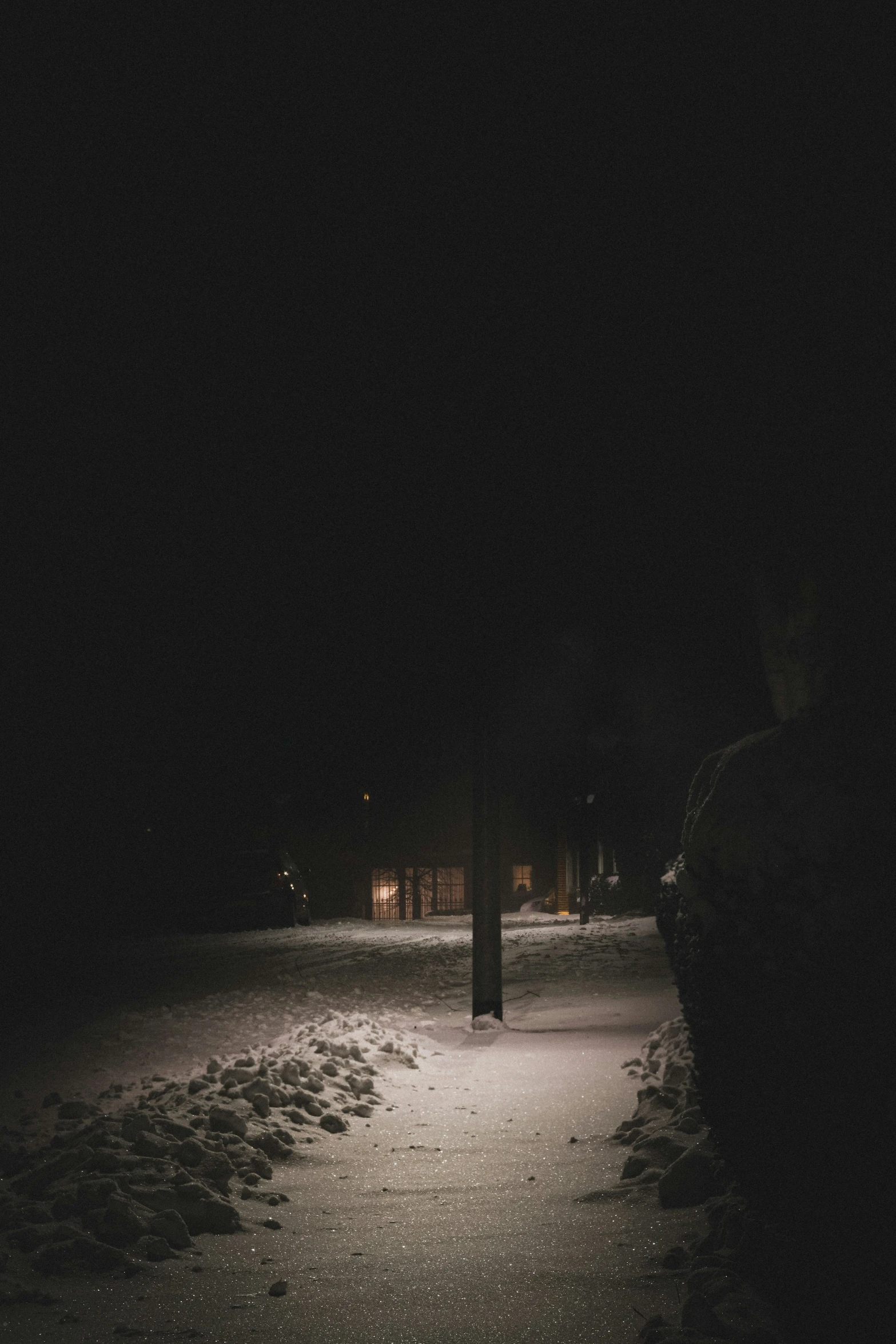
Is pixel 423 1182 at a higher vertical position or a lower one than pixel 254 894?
lower

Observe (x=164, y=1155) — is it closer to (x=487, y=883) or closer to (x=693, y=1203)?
(x=693, y=1203)

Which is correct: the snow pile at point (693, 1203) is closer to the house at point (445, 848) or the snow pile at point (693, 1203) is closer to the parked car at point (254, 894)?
the parked car at point (254, 894)

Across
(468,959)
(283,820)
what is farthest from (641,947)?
(283,820)

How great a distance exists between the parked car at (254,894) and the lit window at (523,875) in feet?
53.1

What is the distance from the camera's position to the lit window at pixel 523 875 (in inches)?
1313

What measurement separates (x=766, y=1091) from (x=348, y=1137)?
9.94 ft

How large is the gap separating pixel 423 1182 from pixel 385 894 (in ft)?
104

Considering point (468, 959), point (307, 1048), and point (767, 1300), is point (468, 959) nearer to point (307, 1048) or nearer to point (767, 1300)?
point (307, 1048)

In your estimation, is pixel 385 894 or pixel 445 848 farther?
pixel 385 894

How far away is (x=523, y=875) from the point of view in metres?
33.6

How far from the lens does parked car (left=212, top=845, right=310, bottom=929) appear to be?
58.2ft

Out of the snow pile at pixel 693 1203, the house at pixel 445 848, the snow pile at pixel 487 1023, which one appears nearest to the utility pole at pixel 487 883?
the snow pile at pixel 487 1023

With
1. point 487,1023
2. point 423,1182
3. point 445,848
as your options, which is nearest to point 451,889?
point 445,848

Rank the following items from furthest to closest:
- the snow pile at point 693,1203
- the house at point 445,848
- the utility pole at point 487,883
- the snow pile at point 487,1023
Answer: the house at point 445,848, the utility pole at point 487,883, the snow pile at point 487,1023, the snow pile at point 693,1203
